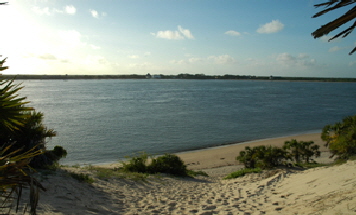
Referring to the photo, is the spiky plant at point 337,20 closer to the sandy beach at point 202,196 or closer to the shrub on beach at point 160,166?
the sandy beach at point 202,196

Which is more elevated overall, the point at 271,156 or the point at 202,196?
the point at 271,156

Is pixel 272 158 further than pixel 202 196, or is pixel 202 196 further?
pixel 272 158

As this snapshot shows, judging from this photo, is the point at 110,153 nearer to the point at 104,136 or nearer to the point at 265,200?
the point at 104,136

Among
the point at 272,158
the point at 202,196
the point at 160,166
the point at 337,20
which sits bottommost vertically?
the point at 160,166

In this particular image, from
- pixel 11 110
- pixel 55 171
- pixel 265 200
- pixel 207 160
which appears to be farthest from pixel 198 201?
pixel 207 160

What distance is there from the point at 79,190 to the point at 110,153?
13901 millimetres

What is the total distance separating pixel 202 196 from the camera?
8.00 meters

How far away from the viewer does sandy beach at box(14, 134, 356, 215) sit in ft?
18.5

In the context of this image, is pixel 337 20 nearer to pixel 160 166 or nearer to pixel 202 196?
pixel 202 196

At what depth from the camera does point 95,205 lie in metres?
6.38

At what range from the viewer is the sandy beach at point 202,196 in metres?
5.65

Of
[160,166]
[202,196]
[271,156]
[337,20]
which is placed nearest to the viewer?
[337,20]

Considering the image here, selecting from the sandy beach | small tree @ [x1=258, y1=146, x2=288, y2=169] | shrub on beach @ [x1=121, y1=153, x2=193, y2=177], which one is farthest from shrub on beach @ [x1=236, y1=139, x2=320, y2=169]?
shrub on beach @ [x1=121, y1=153, x2=193, y2=177]

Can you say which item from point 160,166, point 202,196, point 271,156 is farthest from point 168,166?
point 271,156
